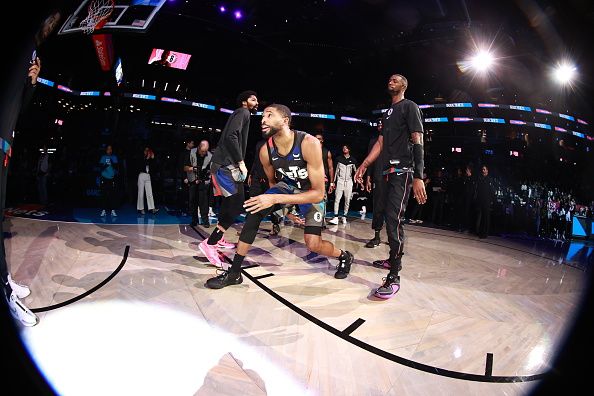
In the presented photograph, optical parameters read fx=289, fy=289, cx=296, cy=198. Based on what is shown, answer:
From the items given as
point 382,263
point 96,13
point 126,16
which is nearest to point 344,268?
point 382,263

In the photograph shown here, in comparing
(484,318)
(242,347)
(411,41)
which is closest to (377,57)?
(411,41)

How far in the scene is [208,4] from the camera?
1049 centimetres

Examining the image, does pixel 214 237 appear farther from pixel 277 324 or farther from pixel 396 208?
pixel 396 208

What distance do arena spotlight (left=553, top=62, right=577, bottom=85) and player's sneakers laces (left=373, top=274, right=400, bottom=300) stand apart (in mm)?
11235

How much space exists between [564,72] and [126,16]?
1315 cm

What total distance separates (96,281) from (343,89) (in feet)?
60.3

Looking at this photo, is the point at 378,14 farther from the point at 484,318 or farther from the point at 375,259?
the point at 484,318

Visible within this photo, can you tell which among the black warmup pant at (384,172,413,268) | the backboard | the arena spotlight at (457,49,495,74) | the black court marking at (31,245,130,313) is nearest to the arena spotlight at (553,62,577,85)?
the arena spotlight at (457,49,495,74)

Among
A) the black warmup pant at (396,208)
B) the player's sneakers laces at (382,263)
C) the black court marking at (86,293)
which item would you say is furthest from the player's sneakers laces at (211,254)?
the player's sneakers laces at (382,263)

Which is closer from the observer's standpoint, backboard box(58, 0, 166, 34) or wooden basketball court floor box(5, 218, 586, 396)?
wooden basketball court floor box(5, 218, 586, 396)

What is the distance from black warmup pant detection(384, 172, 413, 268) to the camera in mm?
2768

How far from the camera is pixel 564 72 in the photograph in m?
9.78

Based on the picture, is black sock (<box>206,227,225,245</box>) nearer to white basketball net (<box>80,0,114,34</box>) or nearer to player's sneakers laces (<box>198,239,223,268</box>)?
player's sneakers laces (<box>198,239,223,268</box>)

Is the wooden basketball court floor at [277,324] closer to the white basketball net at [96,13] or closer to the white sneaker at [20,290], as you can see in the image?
the white sneaker at [20,290]
